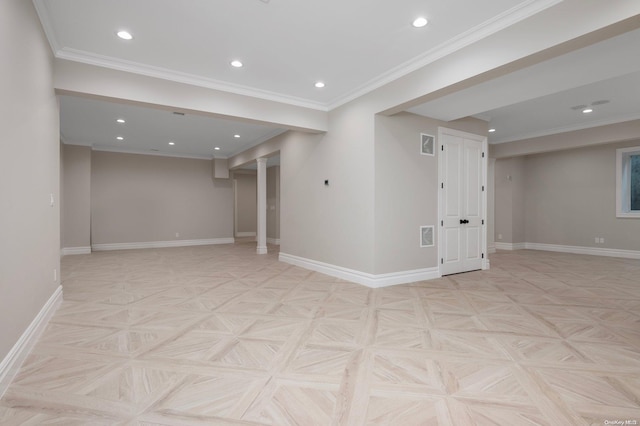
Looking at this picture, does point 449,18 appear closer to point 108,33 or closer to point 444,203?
point 444,203

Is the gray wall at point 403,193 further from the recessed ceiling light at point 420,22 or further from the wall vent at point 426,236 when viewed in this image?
the recessed ceiling light at point 420,22

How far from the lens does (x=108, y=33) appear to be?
10.6 feet

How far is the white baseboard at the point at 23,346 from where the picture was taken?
1.94 m

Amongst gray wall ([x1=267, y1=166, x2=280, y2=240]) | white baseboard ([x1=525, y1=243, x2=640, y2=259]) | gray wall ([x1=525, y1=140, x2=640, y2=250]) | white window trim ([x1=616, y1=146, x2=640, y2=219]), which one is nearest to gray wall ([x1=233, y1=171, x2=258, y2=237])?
gray wall ([x1=267, y1=166, x2=280, y2=240])

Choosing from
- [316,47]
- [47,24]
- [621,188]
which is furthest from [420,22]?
[621,188]

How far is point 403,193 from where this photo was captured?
15.8 feet

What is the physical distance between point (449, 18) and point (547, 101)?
337 centimetres

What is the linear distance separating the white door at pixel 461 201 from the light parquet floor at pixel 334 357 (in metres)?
1.07

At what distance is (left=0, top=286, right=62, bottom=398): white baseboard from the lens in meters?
1.94

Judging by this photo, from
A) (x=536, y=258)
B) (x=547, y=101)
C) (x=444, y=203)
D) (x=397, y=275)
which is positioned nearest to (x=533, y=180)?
(x=536, y=258)

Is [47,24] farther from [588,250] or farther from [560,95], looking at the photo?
[588,250]

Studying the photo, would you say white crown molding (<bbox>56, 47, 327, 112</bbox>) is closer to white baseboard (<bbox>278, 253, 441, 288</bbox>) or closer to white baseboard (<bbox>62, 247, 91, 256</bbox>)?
white baseboard (<bbox>278, 253, 441, 288</bbox>)

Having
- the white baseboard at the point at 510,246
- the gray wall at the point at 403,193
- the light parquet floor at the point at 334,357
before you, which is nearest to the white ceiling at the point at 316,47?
the gray wall at the point at 403,193

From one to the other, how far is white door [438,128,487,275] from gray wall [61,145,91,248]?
831cm
